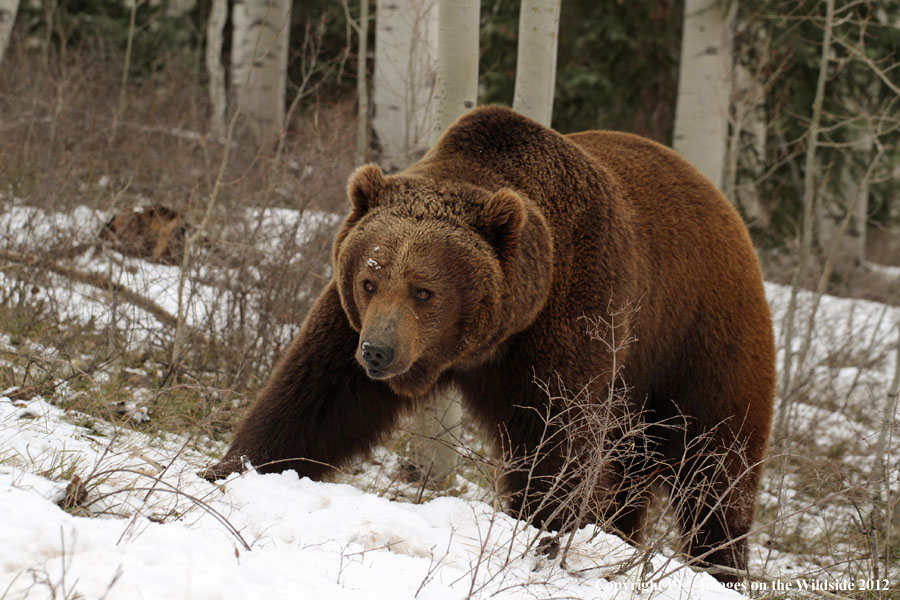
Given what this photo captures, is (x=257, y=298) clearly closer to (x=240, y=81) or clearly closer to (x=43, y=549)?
(x=43, y=549)

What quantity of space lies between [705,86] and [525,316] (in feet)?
22.5

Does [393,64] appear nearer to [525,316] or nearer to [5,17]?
[5,17]

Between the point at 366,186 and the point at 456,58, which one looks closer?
the point at 366,186

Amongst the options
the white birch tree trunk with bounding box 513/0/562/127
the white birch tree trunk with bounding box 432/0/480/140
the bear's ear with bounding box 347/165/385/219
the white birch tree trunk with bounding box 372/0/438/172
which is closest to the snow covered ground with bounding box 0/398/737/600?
the bear's ear with bounding box 347/165/385/219

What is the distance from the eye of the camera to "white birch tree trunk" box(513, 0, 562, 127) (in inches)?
215

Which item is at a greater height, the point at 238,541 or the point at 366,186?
the point at 366,186

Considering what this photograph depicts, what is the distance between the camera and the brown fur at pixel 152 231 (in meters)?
6.81

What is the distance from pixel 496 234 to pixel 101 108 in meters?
8.09

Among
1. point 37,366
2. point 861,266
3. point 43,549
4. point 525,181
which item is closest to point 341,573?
point 43,549

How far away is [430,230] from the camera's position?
3664mm

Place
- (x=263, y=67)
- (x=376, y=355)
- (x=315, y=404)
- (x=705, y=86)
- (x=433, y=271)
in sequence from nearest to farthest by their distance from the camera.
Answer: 1. (x=376, y=355)
2. (x=433, y=271)
3. (x=315, y=404)
4. (x=705, y=86)
5. (x=263, y=67)

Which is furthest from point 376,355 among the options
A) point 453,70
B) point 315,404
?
point 453,70

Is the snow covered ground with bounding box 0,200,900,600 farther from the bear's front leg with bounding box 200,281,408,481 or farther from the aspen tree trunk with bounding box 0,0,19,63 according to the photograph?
the aspen tree trunk with bounding box 0,0,19,63

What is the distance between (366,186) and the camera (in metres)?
3.81
